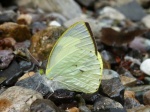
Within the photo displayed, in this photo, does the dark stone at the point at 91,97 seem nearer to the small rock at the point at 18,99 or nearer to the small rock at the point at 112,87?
the small rock at the point at 112,87

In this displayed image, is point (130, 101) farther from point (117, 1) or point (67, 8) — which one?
point (117, 1)

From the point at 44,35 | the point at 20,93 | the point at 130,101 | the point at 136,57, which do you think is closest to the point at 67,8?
the point at 136,57

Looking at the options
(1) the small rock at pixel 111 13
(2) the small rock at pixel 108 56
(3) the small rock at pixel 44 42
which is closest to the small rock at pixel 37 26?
(3) the small rock at pixel 44 42

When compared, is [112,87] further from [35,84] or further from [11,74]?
[11,74]

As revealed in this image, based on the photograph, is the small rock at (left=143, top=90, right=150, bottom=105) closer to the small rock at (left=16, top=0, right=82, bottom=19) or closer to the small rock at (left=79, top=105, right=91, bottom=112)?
the small rock at (left=79, top=105, right=91, bottom=112)

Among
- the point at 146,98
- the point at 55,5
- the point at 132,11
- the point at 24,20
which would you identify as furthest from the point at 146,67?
the point at 132,11

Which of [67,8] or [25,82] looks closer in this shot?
[25,82]
